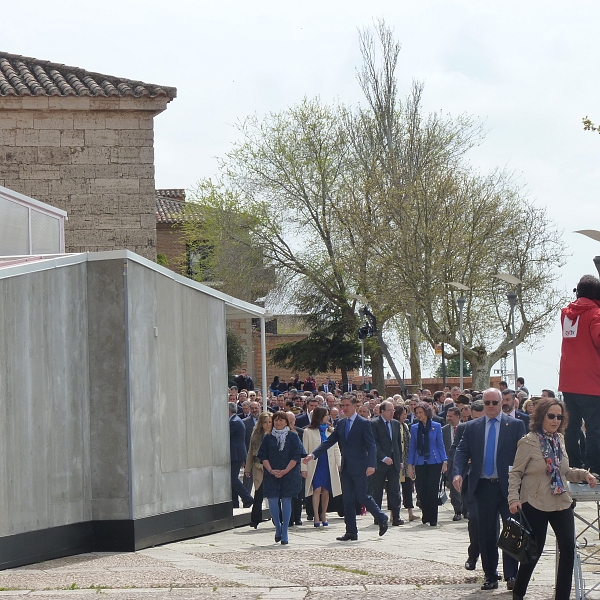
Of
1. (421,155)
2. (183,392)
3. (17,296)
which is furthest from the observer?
(421,155)

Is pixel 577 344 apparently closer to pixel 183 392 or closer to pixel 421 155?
pixel 183 392

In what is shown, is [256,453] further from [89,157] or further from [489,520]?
[89,157]

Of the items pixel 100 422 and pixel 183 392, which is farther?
pixel 183 392

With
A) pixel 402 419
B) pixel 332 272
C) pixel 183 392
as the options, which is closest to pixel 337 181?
pixel 332 272

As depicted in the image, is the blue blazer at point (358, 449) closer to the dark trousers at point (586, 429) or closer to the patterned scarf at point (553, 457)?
the dark trousers at point (586, 429)

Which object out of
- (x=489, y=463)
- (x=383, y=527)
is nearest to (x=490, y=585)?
(x=489, y=463)

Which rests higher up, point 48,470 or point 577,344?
point 577,344

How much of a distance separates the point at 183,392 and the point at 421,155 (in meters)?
30.7

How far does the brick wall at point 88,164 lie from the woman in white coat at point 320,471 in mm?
10886

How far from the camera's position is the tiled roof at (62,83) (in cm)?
2614

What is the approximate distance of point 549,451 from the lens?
8.70 meters

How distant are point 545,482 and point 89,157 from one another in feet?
65.3

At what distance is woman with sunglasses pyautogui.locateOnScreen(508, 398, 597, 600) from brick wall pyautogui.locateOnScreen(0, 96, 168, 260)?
18501 mm

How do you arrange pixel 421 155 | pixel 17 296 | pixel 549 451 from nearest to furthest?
pixel 549 451 → pixel 17 296 → pixel 421 155
